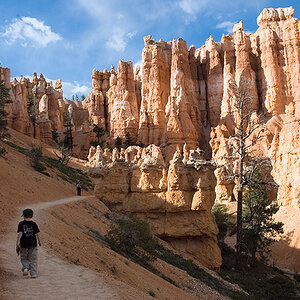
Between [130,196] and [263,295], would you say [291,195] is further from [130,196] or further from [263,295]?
[130,196]

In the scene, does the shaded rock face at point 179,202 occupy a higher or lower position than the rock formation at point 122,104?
lower

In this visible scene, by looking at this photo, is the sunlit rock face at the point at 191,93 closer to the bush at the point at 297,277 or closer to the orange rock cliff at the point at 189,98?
the orange rock cliff at the point at 189,98

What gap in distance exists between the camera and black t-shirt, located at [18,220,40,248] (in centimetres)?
578

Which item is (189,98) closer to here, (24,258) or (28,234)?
(28,234)

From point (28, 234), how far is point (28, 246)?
8.3 inches

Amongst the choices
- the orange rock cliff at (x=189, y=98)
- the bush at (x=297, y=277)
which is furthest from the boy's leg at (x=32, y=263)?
the orange rock cliff at (x=189, y=98)

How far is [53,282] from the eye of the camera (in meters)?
5.50

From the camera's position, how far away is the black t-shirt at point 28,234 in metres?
5.78

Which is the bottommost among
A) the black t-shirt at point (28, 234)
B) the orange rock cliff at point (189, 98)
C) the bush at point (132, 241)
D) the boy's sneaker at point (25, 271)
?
the bush at point (132, 241)

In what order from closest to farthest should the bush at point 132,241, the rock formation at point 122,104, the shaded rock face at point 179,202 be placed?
the bush at point 132,241
the shaded rock face at point 179,202
the rock formation at point 122,104

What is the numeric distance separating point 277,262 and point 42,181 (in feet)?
57.8

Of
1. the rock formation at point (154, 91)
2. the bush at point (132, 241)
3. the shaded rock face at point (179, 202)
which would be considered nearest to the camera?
the bush at point (132, 241)

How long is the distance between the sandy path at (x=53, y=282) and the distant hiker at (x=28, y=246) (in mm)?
161

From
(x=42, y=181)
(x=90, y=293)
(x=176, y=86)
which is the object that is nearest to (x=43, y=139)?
(x=176, y=86)
